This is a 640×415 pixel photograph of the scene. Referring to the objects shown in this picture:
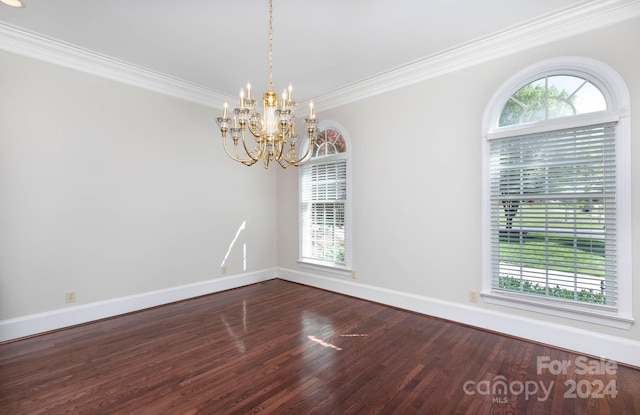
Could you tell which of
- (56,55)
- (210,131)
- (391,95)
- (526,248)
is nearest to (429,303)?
(526,248)

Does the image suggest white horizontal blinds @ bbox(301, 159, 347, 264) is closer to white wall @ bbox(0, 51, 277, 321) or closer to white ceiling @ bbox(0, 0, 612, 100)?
white wall @ bbox(0, 51, 277, 321)

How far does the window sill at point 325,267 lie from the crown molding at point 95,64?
2.87 m

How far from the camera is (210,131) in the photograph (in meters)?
4.46

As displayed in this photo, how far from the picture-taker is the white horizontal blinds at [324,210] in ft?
14.8

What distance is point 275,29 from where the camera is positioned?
112 inches

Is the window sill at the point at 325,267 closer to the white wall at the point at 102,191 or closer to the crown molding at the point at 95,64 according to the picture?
the white wall at the point at 102,191

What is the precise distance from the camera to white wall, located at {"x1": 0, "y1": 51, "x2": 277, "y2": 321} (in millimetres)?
2943

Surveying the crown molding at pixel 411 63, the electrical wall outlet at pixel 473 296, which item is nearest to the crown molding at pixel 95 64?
the crown molding at pixel 411 63

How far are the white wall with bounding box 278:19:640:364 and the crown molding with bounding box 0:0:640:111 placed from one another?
0.09 m

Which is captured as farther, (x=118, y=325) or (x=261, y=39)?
(x=118, y=325)

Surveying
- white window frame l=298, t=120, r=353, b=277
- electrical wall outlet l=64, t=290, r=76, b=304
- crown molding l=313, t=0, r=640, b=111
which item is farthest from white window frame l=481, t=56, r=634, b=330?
electrical wall outlet l=64, t=290, r=76, b=304

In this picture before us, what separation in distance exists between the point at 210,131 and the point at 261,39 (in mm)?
1866

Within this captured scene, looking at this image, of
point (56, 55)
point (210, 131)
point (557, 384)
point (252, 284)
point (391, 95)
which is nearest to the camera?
point (557, 384)

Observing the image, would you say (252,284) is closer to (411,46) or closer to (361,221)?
(361,221)
